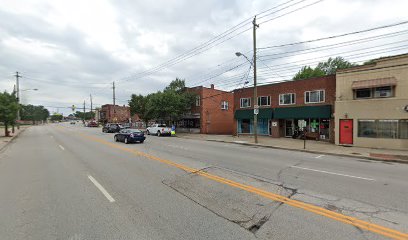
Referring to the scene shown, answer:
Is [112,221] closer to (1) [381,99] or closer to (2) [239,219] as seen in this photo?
(2) [239,219]

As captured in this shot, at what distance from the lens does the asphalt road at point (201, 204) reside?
435 centimetres

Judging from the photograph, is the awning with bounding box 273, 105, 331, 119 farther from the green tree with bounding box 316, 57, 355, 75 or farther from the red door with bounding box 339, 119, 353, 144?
Result: the green tree with bounding box 316, 57, 355, 75

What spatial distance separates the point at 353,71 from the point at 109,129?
118 feet

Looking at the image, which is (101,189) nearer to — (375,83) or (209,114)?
(375,83)

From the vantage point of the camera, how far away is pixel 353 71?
19.8 m

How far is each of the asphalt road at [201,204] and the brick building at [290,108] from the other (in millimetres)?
15154

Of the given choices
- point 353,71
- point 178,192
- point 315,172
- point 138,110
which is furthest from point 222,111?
point 178,192

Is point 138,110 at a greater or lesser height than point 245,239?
greater

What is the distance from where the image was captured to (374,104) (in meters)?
18.4

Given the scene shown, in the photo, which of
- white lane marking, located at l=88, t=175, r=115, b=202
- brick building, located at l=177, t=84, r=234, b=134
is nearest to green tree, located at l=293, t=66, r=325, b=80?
brick building, located at l=177, t=84, r=234, b=134

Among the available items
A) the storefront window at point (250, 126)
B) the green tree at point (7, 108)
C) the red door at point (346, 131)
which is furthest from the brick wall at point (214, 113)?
the green tree at point (7, 108)

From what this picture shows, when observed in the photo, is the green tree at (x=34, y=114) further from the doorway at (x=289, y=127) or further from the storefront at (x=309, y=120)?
the doorway at (x=289, y=127)

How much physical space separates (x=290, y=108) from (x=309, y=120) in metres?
2.24

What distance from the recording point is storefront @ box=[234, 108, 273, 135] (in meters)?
28.6
